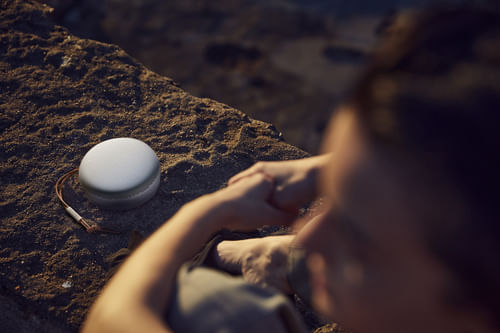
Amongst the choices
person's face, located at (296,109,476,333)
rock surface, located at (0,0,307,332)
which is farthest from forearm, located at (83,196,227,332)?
rock surface, located at (0,0,307,332)

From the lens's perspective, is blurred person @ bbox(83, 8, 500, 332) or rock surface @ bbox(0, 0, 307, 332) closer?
blurred person @ bbox(83, 8, 500, 332)

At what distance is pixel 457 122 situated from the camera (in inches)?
24.1

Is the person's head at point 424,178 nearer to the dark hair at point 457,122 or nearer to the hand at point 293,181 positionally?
the dark hair at point 457,122

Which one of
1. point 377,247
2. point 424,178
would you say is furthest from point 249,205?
point 424,178

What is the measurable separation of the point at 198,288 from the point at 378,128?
0.49 m

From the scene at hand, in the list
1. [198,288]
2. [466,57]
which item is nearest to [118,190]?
[198,288]

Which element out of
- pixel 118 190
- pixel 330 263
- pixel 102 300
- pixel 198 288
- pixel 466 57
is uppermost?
pixel 466 57

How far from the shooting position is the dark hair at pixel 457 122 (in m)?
0.60

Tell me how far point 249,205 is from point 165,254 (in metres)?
0.24

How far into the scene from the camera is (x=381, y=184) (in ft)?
2.19

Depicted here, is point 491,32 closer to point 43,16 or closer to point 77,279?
point 77,279

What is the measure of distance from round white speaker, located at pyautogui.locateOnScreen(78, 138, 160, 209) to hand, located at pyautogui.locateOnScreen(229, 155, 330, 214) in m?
0.51

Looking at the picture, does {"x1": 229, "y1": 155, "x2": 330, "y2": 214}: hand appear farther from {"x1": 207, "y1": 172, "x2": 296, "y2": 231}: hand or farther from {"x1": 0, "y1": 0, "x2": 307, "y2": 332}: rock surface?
{"x1": 0, "y1": 0, "x2": 307, "y2": 332}: rock surface

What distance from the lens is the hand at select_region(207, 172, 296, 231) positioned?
1124 mm
